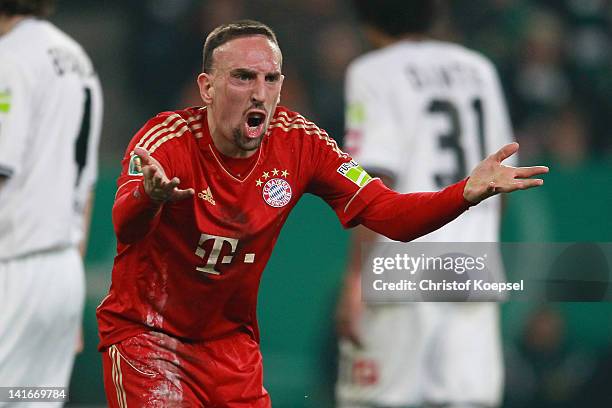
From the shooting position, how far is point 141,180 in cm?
354

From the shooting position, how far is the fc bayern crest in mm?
3908

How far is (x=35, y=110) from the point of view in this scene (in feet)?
16.8

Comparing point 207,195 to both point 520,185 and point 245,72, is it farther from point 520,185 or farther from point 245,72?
point 520,185

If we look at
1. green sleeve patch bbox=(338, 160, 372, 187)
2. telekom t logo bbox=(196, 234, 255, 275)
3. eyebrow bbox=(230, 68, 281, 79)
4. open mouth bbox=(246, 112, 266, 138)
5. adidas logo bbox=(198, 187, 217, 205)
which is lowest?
telekom t logo bbox=(196, 234, 255, 275)

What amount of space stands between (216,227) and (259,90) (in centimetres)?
49

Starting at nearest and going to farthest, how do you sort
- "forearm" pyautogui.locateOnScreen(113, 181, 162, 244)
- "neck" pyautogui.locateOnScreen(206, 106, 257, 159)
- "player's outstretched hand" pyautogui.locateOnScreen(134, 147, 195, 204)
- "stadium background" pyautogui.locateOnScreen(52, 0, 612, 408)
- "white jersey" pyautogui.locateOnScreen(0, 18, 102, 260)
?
"player's outstretched hand" pyautogui.locateOnScreen(134, 147, 195, 204)
"forearm" pyautogui.locateOnScreen(113, 181, 162, 244)
"neck" pyautogui.locateOnScreen(206, 106, 257, 159)
"white jersey" pyautogui.locateOnScreen(0, 18, 102, 260)
"stadium background" pyautogui.locateOnScreen(52, 0, 612, 408)

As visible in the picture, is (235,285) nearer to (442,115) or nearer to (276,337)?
(442,115)

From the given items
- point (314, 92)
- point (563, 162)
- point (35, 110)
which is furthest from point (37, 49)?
point (563, 162)

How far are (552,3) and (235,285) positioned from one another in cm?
500

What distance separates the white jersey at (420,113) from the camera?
5605 millimetres

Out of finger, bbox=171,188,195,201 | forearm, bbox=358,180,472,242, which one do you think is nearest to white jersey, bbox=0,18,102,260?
forearm, bbox=358,180,472,242

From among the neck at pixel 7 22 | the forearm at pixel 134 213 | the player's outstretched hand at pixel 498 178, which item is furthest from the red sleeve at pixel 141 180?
the neck at pixel 7 22

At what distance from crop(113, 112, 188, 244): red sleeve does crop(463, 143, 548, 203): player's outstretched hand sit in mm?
974

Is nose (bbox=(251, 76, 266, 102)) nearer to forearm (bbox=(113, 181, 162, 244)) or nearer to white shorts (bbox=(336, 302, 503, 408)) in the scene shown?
forearm (bbox=(113, 181, 162, 244))
